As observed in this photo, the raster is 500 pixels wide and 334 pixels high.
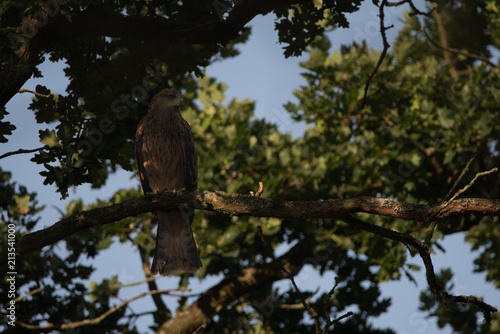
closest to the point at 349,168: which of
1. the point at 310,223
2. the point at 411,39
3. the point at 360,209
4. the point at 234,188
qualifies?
the point at 310,223

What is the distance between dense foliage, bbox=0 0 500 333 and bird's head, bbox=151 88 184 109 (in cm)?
23

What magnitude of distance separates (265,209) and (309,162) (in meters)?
5.18

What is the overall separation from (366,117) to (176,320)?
4367 millimetres

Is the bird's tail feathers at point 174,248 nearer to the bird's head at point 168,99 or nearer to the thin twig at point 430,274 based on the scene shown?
the bird's head at point 168,99

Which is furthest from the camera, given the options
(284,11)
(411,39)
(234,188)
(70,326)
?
(411,39)

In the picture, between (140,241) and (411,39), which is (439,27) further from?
(140,241)

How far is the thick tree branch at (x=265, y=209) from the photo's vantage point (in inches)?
182

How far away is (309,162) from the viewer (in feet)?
32.9

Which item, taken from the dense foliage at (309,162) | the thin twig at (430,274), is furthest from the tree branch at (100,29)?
the thin twig at (430,274)

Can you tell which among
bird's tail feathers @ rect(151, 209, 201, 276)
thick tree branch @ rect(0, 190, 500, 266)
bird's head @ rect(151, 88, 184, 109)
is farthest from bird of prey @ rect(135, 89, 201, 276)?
thick tree branch @ rect(0, 190, 500, 266)

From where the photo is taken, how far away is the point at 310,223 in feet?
30.8

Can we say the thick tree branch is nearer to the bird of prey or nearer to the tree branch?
the tree branch

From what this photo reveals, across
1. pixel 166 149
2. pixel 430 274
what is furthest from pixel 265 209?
pixel 166 149

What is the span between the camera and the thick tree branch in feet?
15.2
